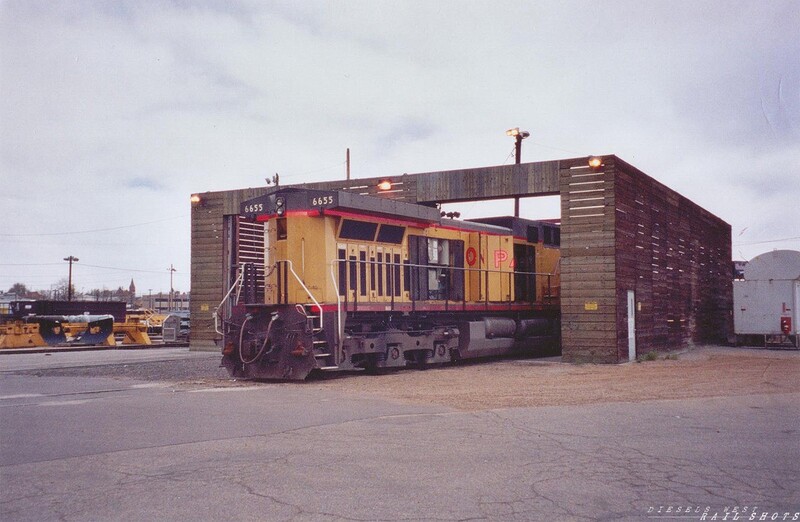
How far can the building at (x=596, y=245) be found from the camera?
60.6 ft

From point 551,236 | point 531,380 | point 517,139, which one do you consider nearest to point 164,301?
point 517,139

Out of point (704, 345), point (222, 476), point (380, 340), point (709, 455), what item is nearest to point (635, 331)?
point (380, 340)

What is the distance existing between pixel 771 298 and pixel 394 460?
2450cm

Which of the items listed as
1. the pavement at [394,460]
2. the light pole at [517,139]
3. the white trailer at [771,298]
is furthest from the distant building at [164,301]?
the pavement at [394,460]

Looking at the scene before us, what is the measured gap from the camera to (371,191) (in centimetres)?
2305

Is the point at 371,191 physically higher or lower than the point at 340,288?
higher

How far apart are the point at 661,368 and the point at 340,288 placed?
310 inches

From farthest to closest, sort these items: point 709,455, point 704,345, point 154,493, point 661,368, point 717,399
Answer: point 704,345
point 661,368
point 717,399
point 709,455
point 154,493

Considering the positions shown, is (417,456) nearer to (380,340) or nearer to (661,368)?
(380,340)

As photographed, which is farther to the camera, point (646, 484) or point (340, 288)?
point (340, 288)

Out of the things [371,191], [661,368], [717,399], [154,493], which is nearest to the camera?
[154,493]

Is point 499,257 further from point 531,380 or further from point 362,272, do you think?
point 531,380

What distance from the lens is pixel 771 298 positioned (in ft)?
87.7

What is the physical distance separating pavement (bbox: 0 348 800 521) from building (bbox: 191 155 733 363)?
7803 mm
